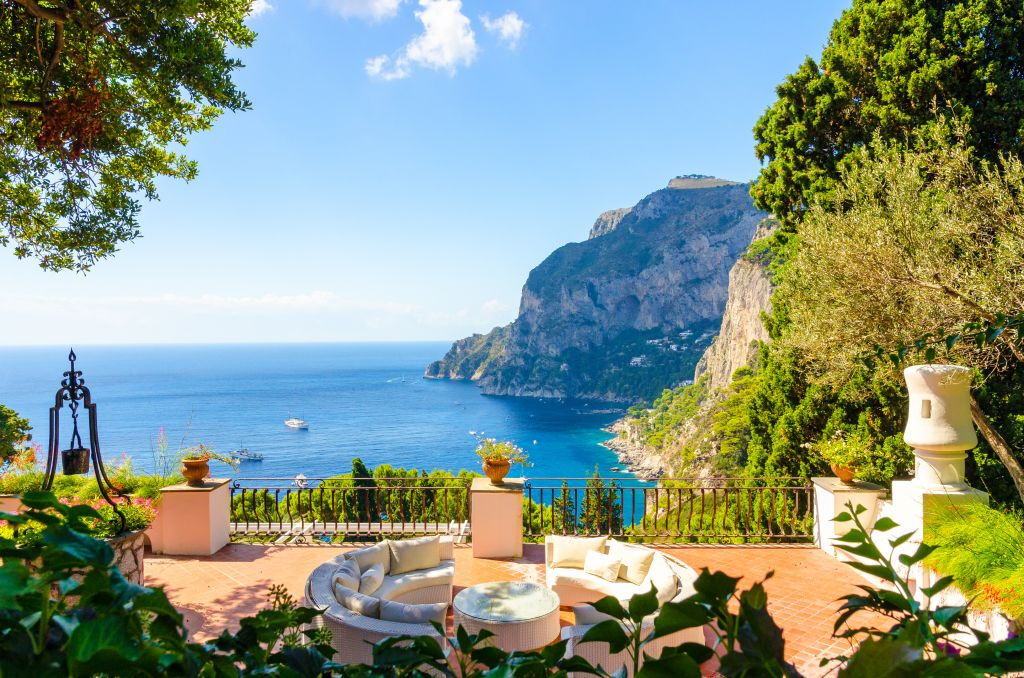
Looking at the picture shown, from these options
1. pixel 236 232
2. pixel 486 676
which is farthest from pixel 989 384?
pixel 236 232

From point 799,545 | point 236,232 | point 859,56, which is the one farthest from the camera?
point 236,232

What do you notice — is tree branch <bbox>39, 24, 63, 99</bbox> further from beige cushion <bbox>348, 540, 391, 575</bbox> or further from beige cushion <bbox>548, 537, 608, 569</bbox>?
beige cushion <bbox>548, 537, 608, 569</bbox>

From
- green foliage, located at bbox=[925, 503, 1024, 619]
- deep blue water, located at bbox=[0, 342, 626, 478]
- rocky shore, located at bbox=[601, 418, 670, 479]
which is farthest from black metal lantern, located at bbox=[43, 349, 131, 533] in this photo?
rocky shore, located at bbox=[601, 418, 670, 479]

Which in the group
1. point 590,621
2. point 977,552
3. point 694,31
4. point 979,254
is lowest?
point 590,621

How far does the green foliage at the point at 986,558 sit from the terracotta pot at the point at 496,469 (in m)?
4.54

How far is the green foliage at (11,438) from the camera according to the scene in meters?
10.1

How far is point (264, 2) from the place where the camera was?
692 centimetres

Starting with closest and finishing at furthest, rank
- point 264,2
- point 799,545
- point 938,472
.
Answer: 1. point 938,472
2. point 264,2
3. point 799,545

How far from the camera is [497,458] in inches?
301

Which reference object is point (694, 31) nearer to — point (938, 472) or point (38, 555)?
point (938, 472)

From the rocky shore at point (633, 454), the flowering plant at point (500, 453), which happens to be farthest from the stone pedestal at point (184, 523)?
the rocky shore at point (633, 454)

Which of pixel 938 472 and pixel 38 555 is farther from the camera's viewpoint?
pixel 938 472

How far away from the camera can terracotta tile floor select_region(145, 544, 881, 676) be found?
5.63 m

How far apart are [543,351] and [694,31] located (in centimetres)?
9132
